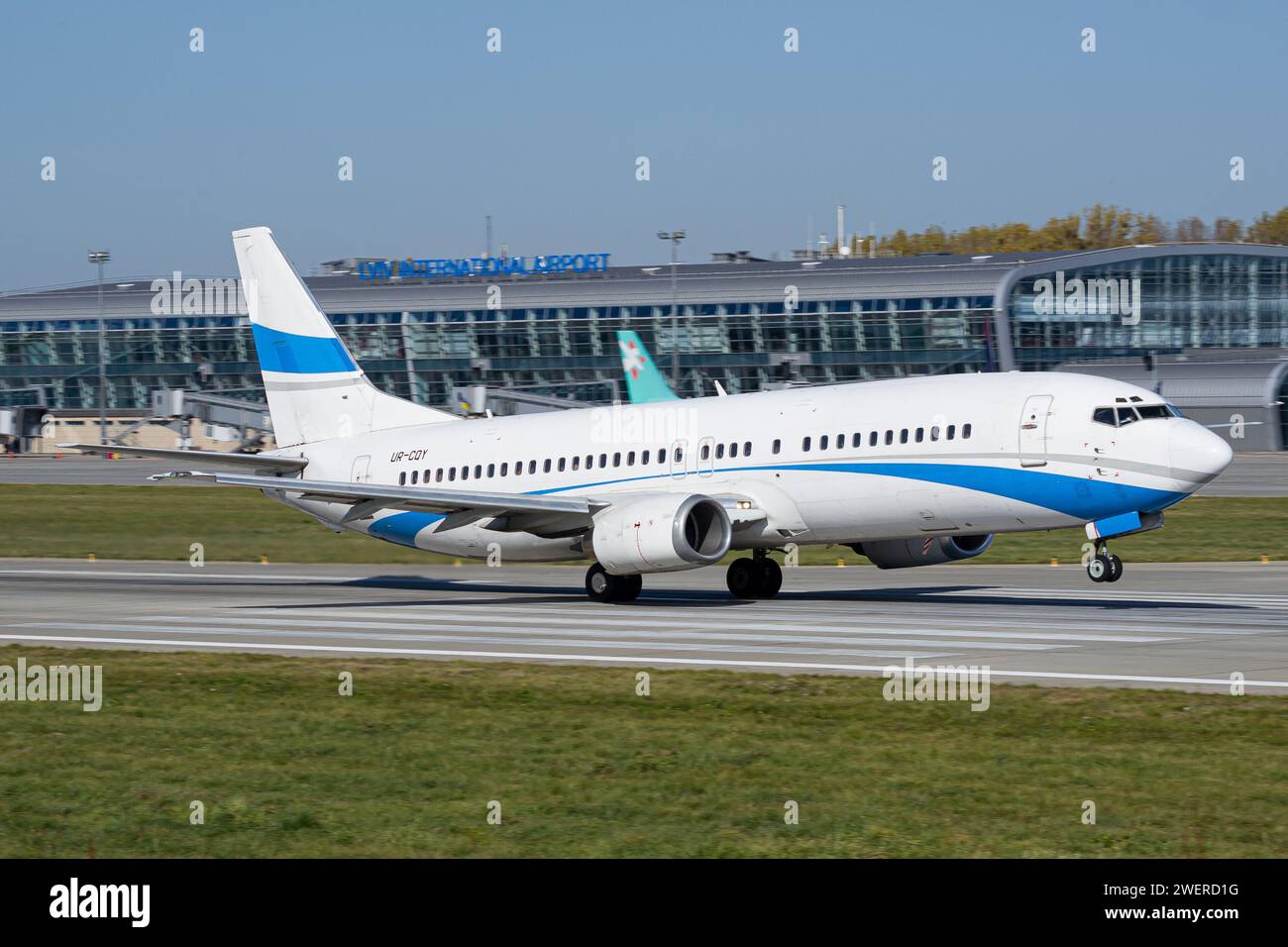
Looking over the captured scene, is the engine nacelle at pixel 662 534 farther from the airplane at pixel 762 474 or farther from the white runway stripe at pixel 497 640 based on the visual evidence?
the white runway stripe at pixel 497 640

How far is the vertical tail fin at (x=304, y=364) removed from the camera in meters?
39.4

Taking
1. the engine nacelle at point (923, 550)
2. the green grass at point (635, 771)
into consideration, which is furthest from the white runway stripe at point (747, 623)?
the green grass at point (635, 771)

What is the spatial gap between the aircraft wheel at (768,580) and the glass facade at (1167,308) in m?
98.0

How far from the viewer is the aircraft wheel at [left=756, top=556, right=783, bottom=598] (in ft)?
113

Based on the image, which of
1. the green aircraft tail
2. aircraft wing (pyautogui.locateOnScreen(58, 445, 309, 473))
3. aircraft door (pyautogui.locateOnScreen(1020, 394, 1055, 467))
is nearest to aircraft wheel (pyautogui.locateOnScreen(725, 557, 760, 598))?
aircraft door (pyautogui.locateOnScreen(1020, 394, 1055, 467))

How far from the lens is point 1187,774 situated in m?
13.9

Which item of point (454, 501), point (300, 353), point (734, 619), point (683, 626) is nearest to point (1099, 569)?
point (734, 619)

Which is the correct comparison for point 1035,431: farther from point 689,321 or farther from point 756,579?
point 689,321

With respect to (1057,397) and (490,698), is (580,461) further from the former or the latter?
(490,698)

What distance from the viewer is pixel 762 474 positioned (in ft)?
105

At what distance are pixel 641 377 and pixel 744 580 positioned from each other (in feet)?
57.3
